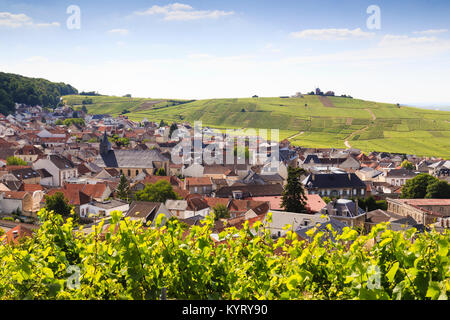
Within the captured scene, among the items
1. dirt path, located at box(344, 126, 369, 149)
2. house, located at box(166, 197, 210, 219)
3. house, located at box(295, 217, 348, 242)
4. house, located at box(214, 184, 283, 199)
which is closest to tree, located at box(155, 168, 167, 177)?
house, located at box(214, 184, 283, 199)

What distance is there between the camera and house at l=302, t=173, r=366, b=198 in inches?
2344

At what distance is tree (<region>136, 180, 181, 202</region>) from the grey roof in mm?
26996

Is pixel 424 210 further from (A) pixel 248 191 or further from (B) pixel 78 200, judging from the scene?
(B) pixel 78 200

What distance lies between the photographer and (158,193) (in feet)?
155

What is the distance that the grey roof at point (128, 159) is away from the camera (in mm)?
75438

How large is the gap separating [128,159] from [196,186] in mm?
23007

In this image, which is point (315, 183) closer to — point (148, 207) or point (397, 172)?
point (397, 172)

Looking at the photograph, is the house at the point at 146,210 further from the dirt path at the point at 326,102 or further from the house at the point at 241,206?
the dirt path at the point at 326,102

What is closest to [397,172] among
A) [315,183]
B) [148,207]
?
[315,183]

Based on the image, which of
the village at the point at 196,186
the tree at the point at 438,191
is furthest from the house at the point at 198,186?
the tree at the point at 438,191

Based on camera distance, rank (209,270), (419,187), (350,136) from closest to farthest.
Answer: (209,270) → (419,187) → (350,136)

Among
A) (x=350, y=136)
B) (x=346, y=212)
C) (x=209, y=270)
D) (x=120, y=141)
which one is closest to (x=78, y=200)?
(x=346, y=212)

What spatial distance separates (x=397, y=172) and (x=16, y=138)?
7929 centimetres

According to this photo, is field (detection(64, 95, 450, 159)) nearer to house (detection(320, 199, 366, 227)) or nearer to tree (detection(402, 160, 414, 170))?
tree (detection(402, 160, 414, 170))
